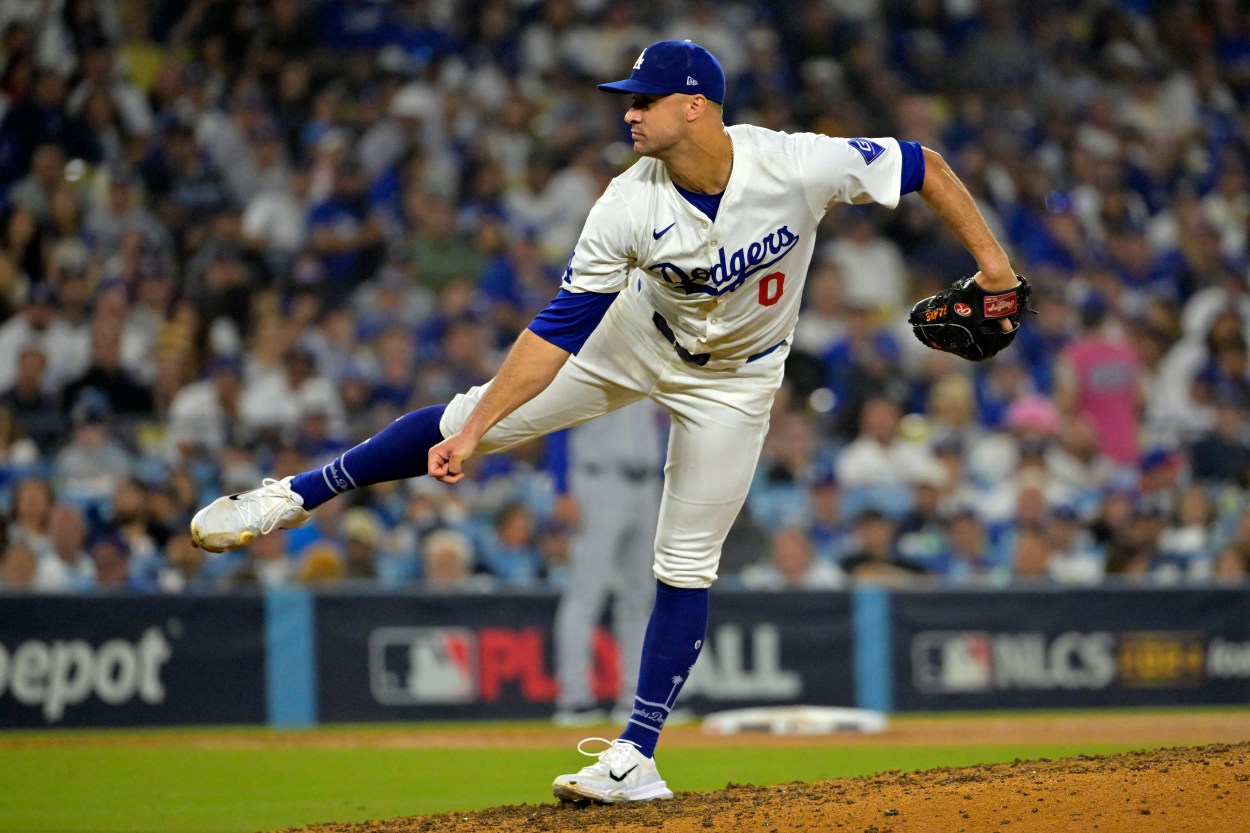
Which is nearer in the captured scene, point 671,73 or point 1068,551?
point 671,73

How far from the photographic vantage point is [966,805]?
4.33 m

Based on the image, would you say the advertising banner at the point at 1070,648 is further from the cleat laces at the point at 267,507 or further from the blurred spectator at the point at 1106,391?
the cleat laces at the point at 267,507

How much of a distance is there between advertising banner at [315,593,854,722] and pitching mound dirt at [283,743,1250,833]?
4.13m

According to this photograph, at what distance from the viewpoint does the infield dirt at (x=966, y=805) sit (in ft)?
→ 13.7

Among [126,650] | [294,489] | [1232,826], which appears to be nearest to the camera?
[1232,826]

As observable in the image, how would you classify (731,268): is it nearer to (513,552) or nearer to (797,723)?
(797,723)

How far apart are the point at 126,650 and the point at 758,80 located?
300 inches

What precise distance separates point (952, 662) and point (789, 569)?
1143 millimetres

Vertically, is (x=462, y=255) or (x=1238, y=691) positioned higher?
(x=462, y=255)

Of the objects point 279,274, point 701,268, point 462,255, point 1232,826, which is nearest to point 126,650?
point 279,274

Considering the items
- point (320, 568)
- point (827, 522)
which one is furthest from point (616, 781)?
point (827, 522)

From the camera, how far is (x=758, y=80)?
1369cm

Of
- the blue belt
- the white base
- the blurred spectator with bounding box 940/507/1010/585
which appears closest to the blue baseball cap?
the blue belt

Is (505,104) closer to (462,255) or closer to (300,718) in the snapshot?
(462,255)
